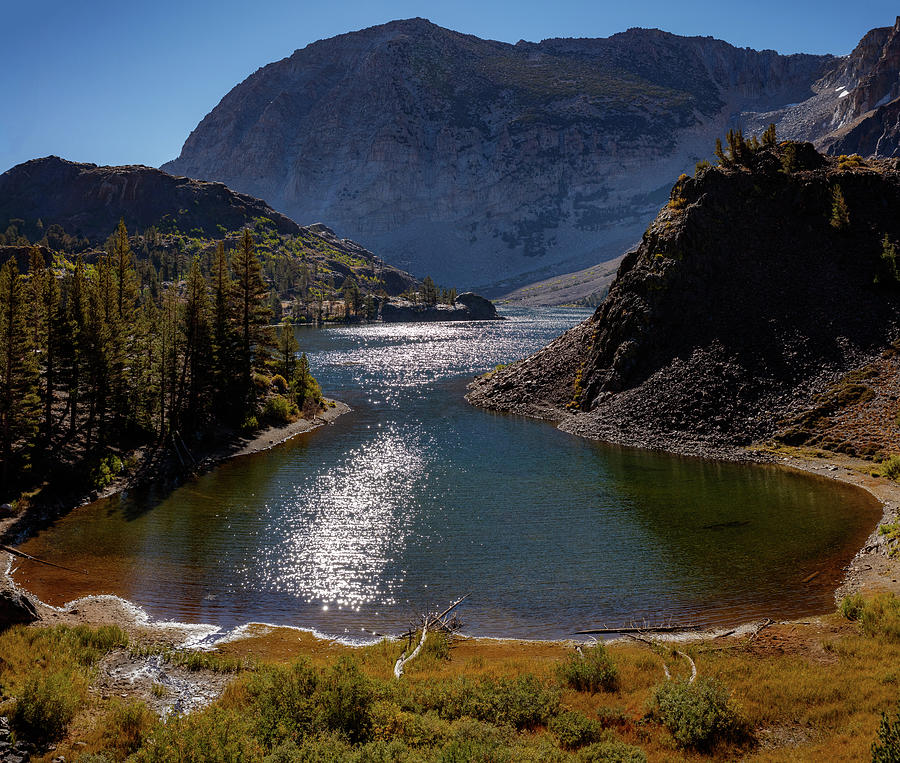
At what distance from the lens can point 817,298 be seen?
183 feet

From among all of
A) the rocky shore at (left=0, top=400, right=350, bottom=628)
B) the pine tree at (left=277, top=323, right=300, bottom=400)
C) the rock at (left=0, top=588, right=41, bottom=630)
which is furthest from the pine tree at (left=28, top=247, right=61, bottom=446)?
the pine tree at (left=277, top=323, right=300, bottom=400)

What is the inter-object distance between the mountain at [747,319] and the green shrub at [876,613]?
26287 millimetres

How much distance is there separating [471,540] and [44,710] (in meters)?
21.4

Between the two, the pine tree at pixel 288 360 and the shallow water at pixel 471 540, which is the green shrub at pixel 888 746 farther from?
the pine tree at pixel 288 360

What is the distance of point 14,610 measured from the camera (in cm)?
2202

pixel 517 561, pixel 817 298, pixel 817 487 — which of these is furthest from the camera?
pixel 817 298

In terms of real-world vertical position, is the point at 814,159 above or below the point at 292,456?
above

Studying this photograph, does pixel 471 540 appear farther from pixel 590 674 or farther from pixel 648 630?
pixel 590 674

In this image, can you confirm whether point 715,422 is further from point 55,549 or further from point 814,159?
point 55,549

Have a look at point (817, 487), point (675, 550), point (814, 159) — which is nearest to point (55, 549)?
point (675, 550)

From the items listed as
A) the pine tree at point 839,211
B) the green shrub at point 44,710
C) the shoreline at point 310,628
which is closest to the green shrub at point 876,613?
the shoreline at point 310,628

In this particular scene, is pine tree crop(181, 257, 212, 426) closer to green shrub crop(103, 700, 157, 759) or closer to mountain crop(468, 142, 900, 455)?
mountain crop(468, 142, 900, 455)

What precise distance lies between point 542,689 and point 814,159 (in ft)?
219

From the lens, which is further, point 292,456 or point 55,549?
point 292,456
